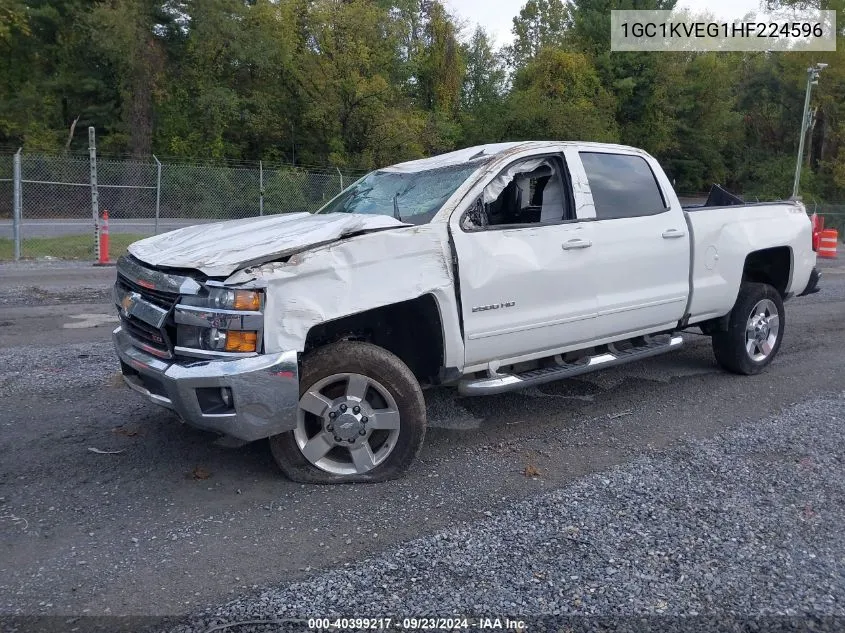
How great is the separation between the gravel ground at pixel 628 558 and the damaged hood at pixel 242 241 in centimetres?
160

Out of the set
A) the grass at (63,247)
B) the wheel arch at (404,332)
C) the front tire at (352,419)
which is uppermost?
the grass at (63,247)

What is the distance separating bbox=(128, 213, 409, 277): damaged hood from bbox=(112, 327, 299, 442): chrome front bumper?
49 cm

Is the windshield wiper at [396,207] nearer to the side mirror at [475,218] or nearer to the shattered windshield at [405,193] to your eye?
the shattered windshield at [405,193]

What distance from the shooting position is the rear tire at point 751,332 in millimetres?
6430

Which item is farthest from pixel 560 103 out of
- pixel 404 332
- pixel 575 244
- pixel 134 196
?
pixel 404 332

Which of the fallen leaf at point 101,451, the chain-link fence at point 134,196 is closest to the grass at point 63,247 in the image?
the chain-link fence at point 134,196

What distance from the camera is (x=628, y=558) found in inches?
132

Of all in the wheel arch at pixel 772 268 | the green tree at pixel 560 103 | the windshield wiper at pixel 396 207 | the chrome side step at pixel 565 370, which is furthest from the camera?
the green tree at pixel 560 103

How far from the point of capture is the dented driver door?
4.47 meters

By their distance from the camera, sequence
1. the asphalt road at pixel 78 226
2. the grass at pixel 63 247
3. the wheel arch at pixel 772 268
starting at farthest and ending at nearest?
the asphalt road at pixel 78 226, the grass at pixel 63 247, the wheel arch at pixel 772 268

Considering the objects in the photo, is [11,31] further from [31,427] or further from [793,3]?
[793,3]

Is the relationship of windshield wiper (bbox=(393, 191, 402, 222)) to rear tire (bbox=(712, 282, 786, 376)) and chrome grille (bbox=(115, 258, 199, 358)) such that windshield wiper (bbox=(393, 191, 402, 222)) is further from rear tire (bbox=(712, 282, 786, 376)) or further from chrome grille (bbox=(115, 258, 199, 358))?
rear tire (bbox=(712, 282, 786, 376))

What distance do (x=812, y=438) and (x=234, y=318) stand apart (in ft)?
12.9

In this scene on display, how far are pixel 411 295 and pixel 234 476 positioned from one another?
1484 mm
